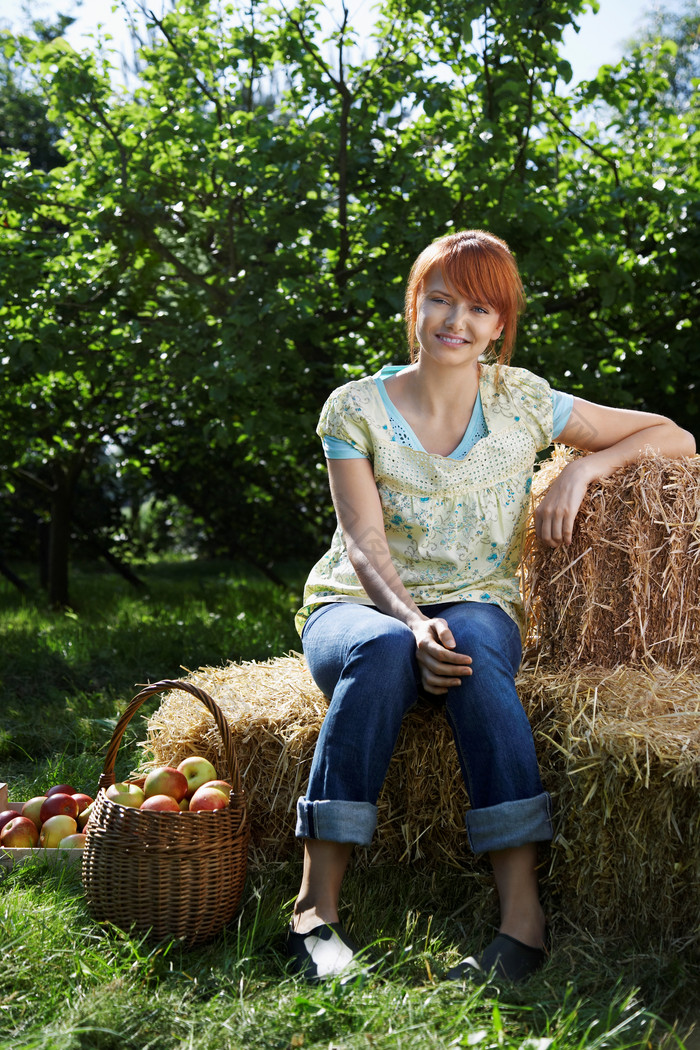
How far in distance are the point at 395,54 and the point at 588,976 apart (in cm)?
405

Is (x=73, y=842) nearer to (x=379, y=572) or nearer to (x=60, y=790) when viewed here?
(x=60, y=790)

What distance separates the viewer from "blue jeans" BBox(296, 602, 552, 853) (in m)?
1.85

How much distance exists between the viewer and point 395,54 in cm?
431

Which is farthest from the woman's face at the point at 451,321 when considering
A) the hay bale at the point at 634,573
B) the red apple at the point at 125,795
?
the red apple at the point at 125,795

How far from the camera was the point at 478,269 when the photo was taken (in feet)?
7.25

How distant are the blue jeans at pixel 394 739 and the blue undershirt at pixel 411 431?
20.3 inches

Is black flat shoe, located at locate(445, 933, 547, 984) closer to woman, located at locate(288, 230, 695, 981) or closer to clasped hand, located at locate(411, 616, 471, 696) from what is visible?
woman, located at locate(288, 230, 695, 981)

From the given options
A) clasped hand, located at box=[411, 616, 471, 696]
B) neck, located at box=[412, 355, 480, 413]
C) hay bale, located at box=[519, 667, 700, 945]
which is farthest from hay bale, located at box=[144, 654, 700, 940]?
neck, located at box=[412, 355, 480, 413]

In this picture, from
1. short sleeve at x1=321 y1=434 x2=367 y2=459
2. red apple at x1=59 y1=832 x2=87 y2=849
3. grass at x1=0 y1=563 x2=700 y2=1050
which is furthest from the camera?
short sleeve at x1=321 y1=434 x2=367 y2=459

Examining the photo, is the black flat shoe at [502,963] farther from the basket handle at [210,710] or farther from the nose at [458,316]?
the nose at [458,316]

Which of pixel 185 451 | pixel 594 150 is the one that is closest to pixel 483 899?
pixel 594 150

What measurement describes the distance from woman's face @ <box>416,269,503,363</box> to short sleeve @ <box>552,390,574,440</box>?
30cm

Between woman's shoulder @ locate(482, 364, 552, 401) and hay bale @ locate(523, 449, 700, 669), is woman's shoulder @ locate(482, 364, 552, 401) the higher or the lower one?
the higher one

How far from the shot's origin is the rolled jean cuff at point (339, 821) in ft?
6.04
